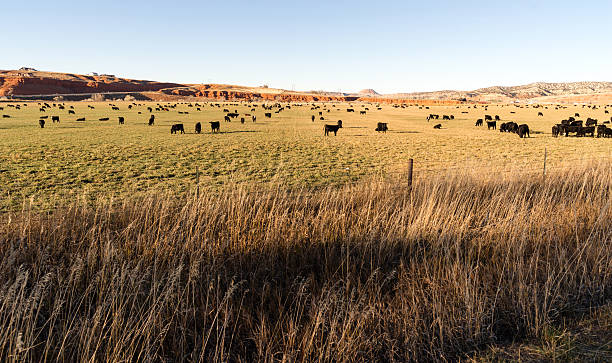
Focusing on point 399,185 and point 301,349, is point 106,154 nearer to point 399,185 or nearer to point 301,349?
point 399,185

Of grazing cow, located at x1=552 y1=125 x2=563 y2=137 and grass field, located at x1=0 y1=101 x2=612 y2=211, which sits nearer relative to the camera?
grass field, located at x1=0 y1=101 x2=612 y2=211

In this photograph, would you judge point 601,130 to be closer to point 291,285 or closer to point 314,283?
point 314,283

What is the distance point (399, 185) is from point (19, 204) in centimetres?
1047

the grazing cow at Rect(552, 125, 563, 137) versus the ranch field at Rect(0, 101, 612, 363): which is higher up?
the grazing cow at Rect(552, 125, 563, 137)

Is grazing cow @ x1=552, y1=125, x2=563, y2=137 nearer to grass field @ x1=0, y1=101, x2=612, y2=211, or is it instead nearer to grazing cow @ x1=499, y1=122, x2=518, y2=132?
grazing cow @ x1=499, y1=122, x2=518, y2=132

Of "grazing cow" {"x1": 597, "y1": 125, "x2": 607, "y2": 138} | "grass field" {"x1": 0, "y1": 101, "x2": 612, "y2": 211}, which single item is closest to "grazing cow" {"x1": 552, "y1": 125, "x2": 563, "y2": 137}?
"grazing cow" {"x1": 597, "y1": 125, "x2": 607, "y2": 138}

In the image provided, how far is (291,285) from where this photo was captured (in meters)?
3.80

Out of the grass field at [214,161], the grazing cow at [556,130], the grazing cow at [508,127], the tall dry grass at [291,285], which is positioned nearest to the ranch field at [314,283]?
the tall dry grass at [291,285]

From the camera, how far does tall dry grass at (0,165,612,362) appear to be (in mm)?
3031

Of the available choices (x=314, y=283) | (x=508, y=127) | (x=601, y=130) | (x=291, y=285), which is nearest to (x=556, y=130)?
(x=601, y=130)

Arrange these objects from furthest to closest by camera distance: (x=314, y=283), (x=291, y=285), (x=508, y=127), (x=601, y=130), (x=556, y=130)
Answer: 1. (x=508, y=127)
2. (x=556, y=130)
3. (x=601, y=130)
4. (x=314, y=283)
5. (x=291, y=285)

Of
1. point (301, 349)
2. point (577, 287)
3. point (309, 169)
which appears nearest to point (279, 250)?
point (301, 349)

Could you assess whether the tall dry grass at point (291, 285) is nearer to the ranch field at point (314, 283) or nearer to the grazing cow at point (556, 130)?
the ranch field at point (314, 283)

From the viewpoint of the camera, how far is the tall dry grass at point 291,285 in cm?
303
